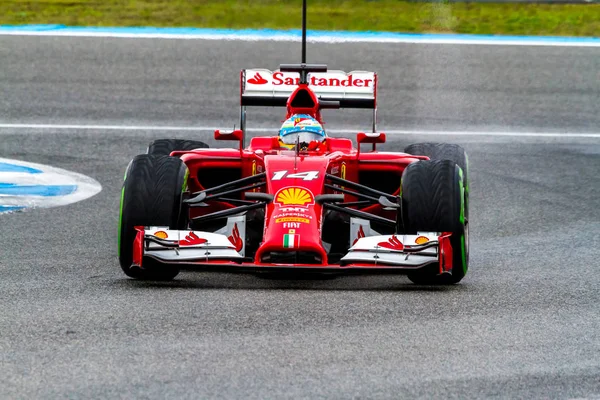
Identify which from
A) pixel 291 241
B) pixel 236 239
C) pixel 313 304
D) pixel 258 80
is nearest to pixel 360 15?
pixel 258 80

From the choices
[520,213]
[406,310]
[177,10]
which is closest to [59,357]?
[406,310]

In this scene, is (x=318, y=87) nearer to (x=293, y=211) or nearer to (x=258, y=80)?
(x=258, y=80)

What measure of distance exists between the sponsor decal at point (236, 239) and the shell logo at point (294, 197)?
1.30 feet

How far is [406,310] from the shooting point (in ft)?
22.3

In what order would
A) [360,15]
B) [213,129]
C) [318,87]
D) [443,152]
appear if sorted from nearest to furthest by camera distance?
[443,152] → [318,87] → [213,129] → [360,15]

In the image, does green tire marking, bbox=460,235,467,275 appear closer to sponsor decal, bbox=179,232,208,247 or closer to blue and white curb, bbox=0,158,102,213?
sponsor decal, bbox=179,232,208,247

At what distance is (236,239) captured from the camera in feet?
25.9

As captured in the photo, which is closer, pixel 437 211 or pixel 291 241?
pixel 291 241

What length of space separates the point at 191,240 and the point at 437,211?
143 centimetres

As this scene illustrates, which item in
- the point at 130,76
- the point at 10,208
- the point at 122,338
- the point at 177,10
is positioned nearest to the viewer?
the point at 122,338

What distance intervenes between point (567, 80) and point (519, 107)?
1620 mm

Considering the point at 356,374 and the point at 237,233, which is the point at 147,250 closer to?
the point at 237,233

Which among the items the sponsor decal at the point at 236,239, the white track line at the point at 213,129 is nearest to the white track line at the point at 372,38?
the white track line at the point at 213,129

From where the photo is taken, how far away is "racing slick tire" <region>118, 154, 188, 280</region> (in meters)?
7.52
